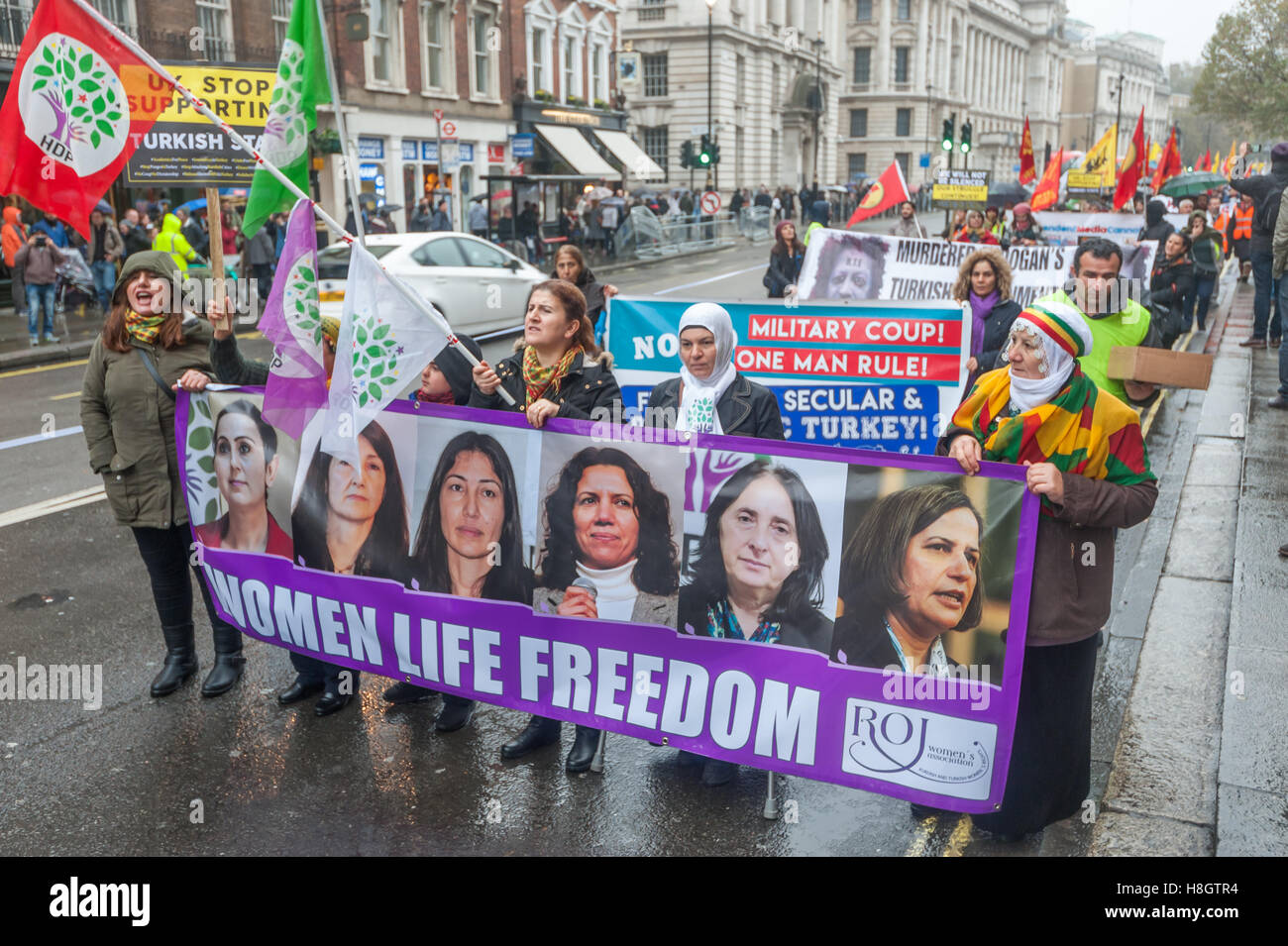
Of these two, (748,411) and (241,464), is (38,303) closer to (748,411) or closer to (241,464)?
(241,464)

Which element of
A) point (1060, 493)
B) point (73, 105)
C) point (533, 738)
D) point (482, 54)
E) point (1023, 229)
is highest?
point (482, 54)

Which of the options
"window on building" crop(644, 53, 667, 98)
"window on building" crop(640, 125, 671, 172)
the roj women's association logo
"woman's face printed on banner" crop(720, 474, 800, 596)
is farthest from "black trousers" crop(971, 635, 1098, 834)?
"window on building" crop(644, 53, 667, 98)

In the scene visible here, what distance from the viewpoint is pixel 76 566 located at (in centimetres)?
668

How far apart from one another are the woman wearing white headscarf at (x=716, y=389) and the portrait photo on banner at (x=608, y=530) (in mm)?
519

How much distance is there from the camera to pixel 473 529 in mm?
4246

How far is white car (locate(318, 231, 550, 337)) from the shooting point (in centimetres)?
1531

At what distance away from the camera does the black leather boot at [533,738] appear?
443 cm

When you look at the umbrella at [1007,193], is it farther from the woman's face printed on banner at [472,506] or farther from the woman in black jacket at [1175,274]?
the woman's face printed on banner at [472,506]

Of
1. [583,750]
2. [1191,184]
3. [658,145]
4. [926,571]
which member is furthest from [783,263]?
[658,145]

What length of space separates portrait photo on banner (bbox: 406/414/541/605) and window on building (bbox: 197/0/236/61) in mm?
25813

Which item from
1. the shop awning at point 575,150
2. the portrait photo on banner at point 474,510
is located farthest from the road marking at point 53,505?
the shop awning at point 575,150

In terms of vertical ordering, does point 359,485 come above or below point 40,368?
above

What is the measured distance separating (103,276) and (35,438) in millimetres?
9493

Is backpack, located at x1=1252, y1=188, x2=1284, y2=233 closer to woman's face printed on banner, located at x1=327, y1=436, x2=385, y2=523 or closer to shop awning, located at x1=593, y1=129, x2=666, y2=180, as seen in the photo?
woman's face printed on banner, located at x1=327, y1=436, x2=385, y2=523
